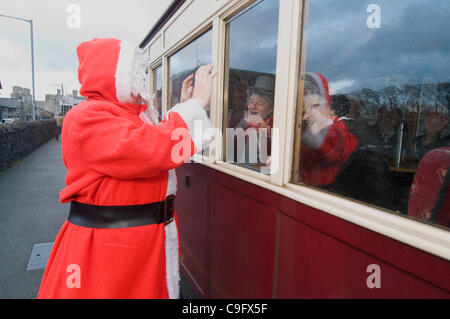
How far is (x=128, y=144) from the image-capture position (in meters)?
1.06

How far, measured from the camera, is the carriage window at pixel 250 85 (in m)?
1.75

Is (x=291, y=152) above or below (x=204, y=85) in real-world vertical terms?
below

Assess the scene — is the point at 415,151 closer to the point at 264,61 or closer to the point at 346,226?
the point at 346,226

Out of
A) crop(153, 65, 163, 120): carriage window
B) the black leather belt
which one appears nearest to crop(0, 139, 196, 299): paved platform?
the black leather belt

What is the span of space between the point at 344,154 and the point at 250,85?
807 mm

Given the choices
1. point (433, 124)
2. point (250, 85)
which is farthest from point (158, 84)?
point (433, 124)

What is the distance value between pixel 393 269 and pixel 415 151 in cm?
71

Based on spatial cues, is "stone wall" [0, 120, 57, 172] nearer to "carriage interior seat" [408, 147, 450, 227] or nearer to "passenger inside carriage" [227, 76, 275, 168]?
"passenger inside carriage" [227, 76, 275, 168]

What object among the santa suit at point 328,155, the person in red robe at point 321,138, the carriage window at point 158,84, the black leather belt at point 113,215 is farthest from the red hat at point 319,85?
the carriage window at point 158,84

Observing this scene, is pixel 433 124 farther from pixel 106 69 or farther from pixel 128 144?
pixel 106 69

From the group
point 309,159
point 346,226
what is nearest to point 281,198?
point 309,159

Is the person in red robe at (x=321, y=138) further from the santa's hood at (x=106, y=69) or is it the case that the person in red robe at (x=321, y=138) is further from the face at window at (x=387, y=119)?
the santa's hood at (x=106, y=69)

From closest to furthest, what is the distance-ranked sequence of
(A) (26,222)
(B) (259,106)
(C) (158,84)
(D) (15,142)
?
(B) (259,106), (C) (158,84), (A) (26,222), (D) (15,142)
